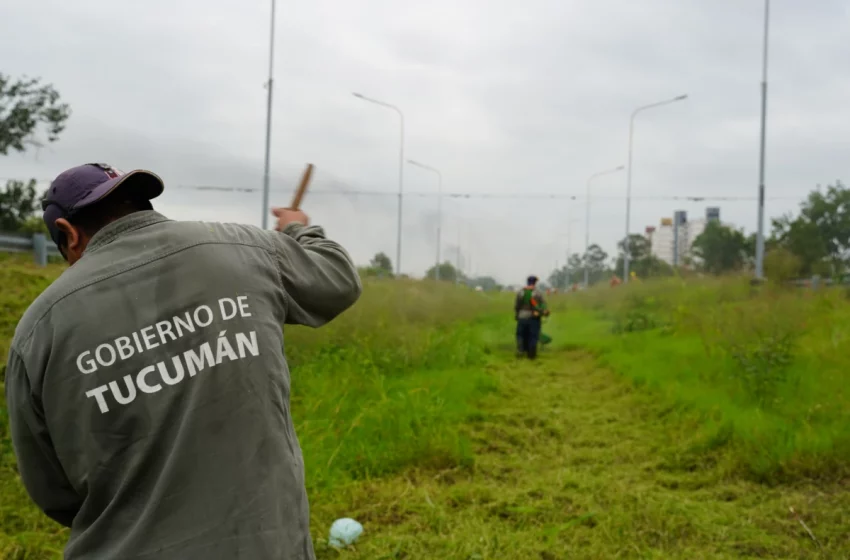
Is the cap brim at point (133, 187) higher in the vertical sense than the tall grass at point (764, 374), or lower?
higher

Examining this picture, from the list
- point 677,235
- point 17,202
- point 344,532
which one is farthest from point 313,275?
point 677,235

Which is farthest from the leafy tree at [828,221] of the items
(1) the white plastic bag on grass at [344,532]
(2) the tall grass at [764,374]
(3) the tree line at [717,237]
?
(1) the white plastic bag on grass at [344,532]

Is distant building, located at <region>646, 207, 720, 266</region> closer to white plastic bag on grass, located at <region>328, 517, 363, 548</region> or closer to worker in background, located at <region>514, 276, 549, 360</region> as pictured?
worker in background, located at <region>514, 276, 549, 360</region>

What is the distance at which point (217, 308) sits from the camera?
5.60ft

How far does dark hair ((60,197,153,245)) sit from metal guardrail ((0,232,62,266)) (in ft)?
28.9

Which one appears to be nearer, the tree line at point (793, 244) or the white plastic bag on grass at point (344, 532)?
the white plastic bag on grass at point (344, 532)

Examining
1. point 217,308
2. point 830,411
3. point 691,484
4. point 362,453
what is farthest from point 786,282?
point 217,308

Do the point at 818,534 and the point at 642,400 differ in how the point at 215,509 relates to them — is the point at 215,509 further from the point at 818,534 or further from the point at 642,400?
the point at 642,400

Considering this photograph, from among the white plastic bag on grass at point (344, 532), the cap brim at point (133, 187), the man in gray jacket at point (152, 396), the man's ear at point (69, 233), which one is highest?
the cap brim at point (133, 187)

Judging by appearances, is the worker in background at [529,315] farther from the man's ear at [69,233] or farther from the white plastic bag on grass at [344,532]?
the man's ear at [69,233]

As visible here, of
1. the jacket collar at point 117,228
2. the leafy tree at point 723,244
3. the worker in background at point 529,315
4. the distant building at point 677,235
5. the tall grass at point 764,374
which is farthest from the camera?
the leafy tree at point 723,244

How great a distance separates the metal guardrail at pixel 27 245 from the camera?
31.8 ft

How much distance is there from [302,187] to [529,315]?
901 cm

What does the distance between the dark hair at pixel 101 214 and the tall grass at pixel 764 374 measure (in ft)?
15.2
